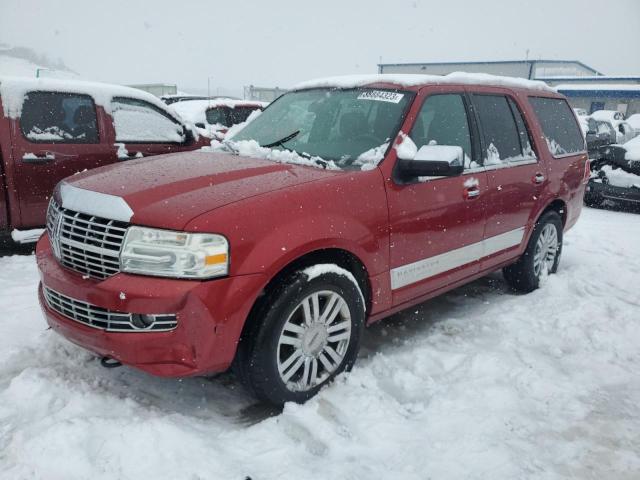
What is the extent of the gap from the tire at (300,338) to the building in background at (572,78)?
137 ft

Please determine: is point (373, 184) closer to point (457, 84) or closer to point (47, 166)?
point (457, 84)

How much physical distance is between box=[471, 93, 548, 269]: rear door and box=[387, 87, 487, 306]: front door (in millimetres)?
154

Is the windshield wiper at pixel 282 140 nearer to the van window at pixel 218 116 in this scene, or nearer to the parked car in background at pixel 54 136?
the parked car in background at pixel 54 136

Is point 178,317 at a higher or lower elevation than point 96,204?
→ lower

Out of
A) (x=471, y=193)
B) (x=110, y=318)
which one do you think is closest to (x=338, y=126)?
(x=471, y=193)

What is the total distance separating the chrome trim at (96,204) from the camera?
8.13 feet

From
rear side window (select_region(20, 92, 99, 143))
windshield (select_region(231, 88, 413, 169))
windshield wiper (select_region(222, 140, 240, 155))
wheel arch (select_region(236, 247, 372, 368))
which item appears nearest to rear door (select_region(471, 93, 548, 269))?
windshield (select_region(231, 88, 413, 169))

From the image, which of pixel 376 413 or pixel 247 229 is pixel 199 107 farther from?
pixel 376 413

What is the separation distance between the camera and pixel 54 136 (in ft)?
17.1

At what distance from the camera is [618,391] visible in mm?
3242

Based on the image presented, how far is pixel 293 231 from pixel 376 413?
1083mm

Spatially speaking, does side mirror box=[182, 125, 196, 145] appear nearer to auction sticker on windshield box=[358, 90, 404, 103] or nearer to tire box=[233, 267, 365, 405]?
auction sticker on windshield box=[358, 90, 404, 103]

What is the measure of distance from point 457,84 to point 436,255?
1317 mm

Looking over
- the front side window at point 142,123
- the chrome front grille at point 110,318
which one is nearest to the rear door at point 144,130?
the front side window at point 142,123
